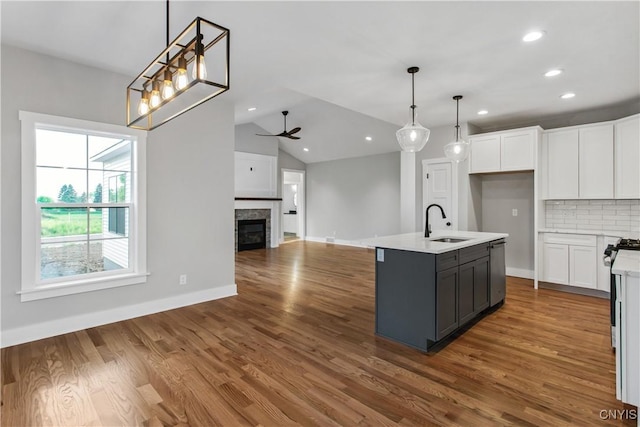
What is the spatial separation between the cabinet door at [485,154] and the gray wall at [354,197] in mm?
3136

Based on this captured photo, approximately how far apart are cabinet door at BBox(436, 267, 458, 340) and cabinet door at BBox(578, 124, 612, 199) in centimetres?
313

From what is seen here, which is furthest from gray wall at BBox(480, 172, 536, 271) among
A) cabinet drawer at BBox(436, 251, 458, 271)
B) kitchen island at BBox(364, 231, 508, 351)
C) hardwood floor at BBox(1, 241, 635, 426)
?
cabinet drawer at BBox(436, 251, 458, 271)

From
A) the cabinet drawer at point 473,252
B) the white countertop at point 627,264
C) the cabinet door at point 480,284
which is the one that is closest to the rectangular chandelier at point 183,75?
the white countertop at point 627,264

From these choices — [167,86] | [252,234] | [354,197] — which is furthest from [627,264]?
[252,234]

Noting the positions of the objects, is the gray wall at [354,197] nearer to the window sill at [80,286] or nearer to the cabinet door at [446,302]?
the cabinet door at [446,302]

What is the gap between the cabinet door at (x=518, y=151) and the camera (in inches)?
194

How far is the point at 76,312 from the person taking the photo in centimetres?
325

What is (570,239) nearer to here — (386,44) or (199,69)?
(386,44)

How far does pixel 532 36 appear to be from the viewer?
9.09 ft

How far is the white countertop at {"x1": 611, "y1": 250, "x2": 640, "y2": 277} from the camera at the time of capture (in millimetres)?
1860

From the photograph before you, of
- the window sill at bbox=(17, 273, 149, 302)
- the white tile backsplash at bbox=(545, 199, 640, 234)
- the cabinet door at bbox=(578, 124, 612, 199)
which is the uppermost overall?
the cabinet door at bbox=(578, 124, 612, 199)

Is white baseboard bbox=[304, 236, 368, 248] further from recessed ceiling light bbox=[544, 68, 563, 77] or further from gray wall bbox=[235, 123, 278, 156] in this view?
recessed ceiling light bbox=[544, 68, 563, 77]

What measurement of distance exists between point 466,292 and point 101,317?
3686mm

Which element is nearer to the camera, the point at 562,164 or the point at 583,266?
the point at 583,266
